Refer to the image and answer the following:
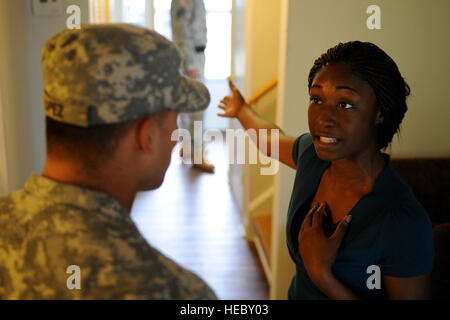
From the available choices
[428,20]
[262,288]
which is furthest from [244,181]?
[428,20]

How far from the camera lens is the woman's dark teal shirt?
1045 millimetres

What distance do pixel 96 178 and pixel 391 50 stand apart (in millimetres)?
1726

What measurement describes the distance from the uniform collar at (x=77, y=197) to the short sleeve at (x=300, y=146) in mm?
856

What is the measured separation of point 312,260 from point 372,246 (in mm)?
157

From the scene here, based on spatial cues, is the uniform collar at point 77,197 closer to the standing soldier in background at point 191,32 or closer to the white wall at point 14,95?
the white wall at point 14,95

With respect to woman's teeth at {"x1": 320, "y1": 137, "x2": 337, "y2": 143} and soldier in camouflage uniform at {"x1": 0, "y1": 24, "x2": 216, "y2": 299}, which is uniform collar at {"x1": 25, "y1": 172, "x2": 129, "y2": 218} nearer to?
soldier in camouflage uniform at {"x1": 0, "y1": 24, "x2": 216, "y2": 299}

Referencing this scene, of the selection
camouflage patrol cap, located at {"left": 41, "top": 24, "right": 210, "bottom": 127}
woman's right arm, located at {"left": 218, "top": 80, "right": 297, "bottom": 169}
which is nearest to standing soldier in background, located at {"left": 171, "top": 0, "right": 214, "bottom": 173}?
woman's right arm, located at {"left": 218, "top": 80, "right": 297, "bottom": 169}

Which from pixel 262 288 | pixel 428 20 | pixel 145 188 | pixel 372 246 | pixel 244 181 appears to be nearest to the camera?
pixel 145 188

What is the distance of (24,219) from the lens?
664mm

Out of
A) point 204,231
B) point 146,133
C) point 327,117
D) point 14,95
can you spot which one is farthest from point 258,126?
point 204,231

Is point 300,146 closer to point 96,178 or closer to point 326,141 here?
point 326,141

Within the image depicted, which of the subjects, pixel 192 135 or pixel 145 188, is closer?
pixel 145 188

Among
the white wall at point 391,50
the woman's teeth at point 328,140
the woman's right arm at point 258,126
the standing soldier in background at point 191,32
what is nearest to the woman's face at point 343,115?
the woman's teeth at point 328,140

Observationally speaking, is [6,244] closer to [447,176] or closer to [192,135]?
[447,176]
